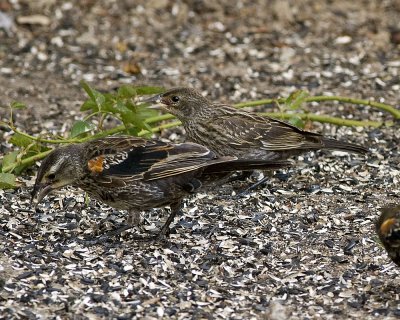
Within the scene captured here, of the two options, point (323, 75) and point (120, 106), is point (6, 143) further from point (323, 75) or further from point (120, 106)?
point (323, 75)

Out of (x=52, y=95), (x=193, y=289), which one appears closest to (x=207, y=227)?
(x=193, y=289)

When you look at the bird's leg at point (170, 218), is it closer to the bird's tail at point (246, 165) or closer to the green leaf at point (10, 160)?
the bird's tail at point (246, 165)

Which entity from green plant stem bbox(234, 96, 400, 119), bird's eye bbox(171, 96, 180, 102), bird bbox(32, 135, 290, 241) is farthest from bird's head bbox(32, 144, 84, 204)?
green plant stem bbox(234, 96, 400, 119)

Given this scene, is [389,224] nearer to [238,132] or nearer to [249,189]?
[249,189]

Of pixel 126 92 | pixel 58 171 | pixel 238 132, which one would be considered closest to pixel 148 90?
pixel 126 92

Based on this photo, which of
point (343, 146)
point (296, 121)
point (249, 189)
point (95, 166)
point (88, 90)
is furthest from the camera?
point (296, 121)

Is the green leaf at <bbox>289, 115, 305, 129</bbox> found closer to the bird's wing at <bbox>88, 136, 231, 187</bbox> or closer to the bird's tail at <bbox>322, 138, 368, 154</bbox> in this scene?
the bird's tail at <bbox>322, 138, 368, 154</bbox>
